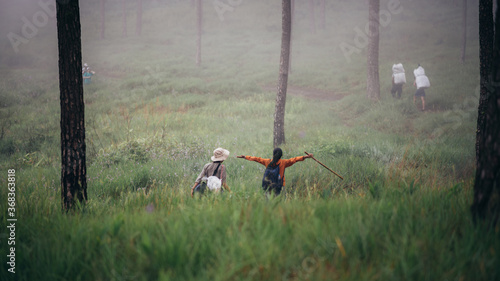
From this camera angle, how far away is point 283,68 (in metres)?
8.77

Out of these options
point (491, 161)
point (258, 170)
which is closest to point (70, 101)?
point (258, 170)

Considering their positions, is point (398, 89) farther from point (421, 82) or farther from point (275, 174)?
point (275, 174)

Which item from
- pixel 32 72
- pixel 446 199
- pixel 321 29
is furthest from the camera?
pixel 321 29

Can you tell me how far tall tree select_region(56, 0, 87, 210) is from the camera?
3518 mm

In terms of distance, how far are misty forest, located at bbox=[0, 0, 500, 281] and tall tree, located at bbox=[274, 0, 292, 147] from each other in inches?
1.8

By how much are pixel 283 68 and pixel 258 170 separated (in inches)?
147

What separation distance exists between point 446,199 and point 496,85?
1211 mm

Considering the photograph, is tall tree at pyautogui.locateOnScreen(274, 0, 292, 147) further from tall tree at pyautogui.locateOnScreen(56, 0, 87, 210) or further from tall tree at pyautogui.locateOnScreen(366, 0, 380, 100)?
tall tree at pyautogui.locateOnScreen(366, 0, 380, 100)

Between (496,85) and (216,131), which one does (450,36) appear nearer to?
(216,131)

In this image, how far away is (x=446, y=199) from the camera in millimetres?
2900

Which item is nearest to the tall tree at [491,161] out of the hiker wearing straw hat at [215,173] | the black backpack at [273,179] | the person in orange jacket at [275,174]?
the person in orange jacket at [275,174]

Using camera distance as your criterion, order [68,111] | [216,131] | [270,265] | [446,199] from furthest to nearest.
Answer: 1. [216,131]
2. [68,111]
3. [446,199]
4. [270,265]

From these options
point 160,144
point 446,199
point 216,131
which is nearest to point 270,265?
point 446,199

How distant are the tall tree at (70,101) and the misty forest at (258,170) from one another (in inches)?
0.7
